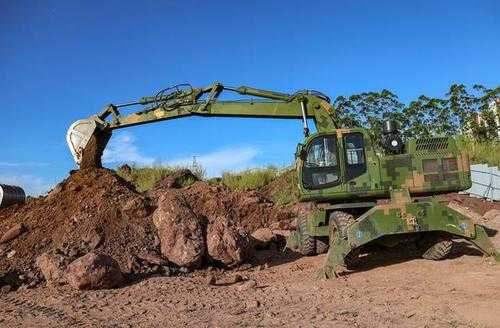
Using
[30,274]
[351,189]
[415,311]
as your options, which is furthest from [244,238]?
[415,311]

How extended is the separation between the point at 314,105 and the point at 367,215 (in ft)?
12.6

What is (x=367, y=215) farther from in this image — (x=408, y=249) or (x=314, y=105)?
(x=314, y=105)

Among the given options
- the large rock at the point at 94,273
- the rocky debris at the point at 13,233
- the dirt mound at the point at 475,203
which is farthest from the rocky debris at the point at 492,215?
the rocky debris at the point at 13,233

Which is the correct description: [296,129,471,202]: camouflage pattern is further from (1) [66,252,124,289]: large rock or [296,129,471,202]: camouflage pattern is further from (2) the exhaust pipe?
(2) the exhaust pipe

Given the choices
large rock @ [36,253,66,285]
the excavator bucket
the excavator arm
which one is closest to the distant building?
the excavator arm

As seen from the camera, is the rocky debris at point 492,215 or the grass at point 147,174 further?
the grass at point 147,174

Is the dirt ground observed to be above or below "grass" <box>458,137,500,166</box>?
below

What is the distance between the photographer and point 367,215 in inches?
338

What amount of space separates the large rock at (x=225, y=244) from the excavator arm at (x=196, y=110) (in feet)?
9.10

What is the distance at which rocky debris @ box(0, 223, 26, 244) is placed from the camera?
10.5 m

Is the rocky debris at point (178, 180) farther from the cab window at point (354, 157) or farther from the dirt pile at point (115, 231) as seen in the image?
the cab window at point (354, 157)

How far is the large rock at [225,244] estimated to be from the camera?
9.98 metres

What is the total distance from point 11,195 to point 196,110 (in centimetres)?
447

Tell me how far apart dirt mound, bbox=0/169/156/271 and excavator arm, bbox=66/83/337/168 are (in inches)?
30.6
